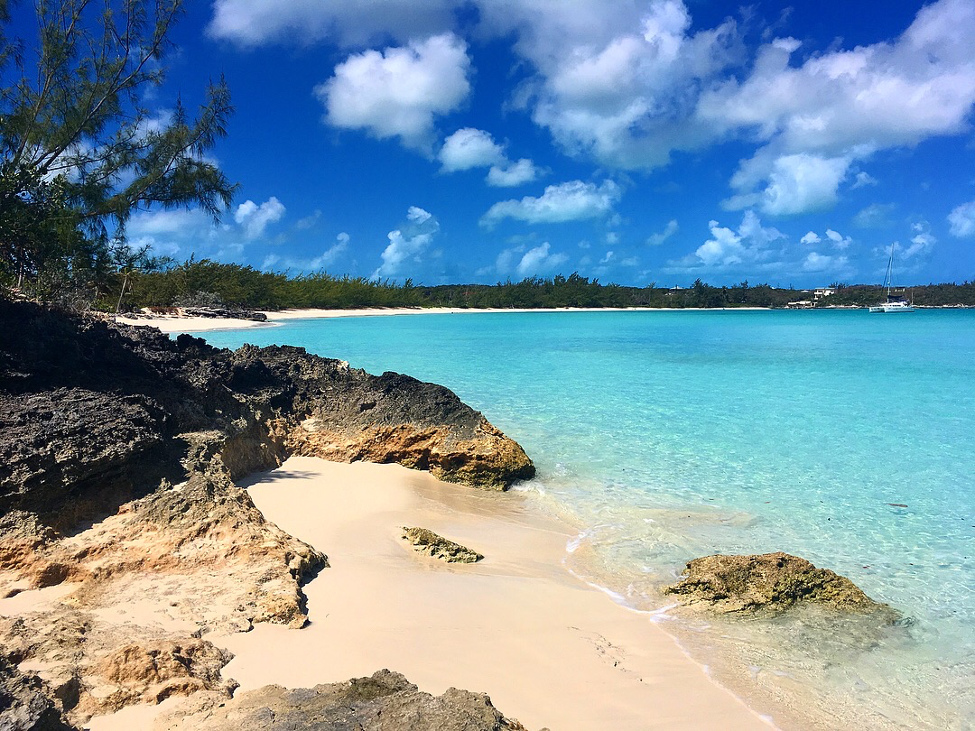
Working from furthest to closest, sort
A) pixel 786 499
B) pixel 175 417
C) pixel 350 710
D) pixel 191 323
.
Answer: pixel 191 323 < pixel 786 499 < pixel 175 417 < pixel 350 710

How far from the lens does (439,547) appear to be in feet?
13.9

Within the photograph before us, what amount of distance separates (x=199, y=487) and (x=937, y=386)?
16.0 m

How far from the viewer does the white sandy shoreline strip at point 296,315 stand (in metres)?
27.6

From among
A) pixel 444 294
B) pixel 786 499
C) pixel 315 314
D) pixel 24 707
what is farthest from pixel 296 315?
pixel 24 707

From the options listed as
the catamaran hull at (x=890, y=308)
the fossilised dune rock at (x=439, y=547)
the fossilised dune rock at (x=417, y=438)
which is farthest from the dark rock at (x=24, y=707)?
the catamaran hull at (x=890, y=308)

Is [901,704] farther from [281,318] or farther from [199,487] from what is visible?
[281,318]

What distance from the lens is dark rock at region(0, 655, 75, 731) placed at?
65.3 inches

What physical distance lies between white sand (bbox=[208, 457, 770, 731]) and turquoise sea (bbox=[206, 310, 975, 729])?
0.29 metres

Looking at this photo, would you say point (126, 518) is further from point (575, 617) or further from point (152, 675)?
point (575, 617)

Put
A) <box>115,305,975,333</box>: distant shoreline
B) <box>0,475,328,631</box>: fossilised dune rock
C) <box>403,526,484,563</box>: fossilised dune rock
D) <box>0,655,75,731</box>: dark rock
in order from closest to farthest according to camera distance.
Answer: <box>0,655,75,731</box>: dark rock < <box>0,475,328,631</box>: fossilised dune rock < <box>403,526,484,563</box>: fossilised dune rock < <box>115,305,975,333</box>: distant shoreline

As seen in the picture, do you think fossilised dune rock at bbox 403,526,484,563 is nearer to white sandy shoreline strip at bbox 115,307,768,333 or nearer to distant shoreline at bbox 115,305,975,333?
distant shoreline at bbox 115,305,975,333

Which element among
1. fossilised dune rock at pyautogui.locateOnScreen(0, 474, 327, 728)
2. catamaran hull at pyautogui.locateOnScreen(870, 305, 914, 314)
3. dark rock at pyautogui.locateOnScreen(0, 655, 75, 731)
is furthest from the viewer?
catamaran hull at pyautogui.locateOnScreen(870, 305, 914, 314)

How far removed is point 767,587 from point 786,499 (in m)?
2.63

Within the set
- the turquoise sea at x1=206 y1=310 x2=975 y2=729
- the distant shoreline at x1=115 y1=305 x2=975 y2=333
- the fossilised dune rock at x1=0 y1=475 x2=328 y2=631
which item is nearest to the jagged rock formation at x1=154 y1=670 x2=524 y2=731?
the fossilised dune rock at x1=0 y1=475 x2=328 y2=631
